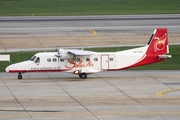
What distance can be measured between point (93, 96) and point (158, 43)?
1014cm

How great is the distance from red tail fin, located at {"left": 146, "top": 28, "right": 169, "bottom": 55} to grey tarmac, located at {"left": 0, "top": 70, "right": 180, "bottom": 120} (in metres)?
2.10

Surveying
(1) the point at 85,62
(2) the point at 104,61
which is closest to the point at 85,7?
(1) the point at 85,62

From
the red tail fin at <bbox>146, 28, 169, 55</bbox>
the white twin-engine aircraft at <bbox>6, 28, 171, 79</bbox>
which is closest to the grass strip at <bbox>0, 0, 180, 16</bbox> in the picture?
the red tail fin at <bbox>146, 28, 169, 55</bbox>

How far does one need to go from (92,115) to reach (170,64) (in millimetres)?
22831

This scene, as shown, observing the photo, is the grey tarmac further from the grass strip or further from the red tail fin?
the grass strip

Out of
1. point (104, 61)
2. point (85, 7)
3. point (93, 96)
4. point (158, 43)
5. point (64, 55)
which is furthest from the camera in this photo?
point (85, 7)

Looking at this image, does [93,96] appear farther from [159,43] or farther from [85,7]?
[85,7]

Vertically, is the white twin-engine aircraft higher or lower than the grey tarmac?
higher

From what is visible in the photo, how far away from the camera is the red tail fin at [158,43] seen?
4734 centimetres

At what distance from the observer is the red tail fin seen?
47344mm

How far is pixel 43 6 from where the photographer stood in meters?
102

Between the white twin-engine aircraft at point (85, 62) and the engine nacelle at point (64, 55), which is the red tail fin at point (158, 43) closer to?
the white twin-engine aircraft at point (85, 62)

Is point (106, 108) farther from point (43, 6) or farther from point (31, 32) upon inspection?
point (43, 6)

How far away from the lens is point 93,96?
3966 cm
